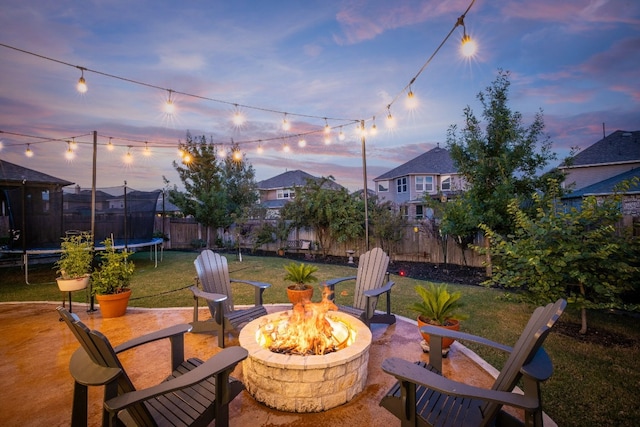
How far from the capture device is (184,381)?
1.51 metres

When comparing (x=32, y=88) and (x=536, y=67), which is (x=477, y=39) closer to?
(x=536, y=67)

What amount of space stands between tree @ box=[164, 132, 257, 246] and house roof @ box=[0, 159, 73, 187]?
494cm

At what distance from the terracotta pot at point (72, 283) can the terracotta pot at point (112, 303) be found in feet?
1.01

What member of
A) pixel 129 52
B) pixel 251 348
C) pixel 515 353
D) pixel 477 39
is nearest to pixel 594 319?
pixel 515 353

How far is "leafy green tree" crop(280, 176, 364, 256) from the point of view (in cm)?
1064

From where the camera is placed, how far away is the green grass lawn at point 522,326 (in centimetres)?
236

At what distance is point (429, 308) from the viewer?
326 centimetres

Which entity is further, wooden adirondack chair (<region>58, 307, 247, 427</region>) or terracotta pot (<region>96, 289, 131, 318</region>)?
terracotta pot (<region>96, 289, 131, 318</region>)

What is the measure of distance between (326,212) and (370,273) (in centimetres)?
673

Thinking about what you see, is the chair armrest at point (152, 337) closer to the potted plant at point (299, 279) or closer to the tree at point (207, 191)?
the potted plant at point (299, 279)

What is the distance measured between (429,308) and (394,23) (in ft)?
19.1

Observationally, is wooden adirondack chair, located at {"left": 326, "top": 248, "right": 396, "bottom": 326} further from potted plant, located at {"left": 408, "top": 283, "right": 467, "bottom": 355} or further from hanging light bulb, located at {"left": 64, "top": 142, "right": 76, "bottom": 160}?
hanging light bulb, located at {"left": 64, "top": 142, "right": 76, "bottom": 160}

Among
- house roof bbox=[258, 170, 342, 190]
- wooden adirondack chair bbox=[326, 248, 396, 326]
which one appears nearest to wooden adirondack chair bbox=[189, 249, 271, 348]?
wooden adirondack chair bbox=[326, 248, 396, 326]

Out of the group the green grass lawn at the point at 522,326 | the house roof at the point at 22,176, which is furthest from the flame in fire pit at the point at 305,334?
the house roof at the point at 22,176
